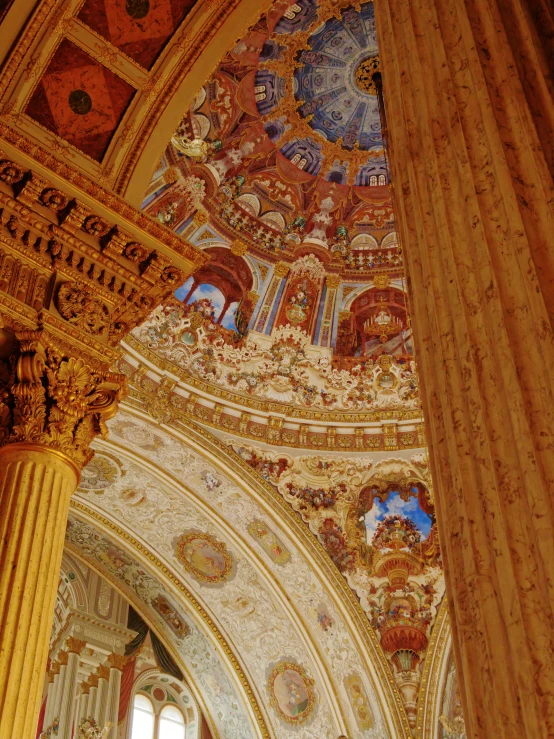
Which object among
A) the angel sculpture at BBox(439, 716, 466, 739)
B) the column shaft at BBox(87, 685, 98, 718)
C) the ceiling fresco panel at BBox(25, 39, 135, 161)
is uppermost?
the ceiling fresco panel at BBox(25, 39, 135, 161)

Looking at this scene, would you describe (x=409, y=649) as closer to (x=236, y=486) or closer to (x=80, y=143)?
(x=236, y=486)

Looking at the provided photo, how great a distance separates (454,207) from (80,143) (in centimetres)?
540

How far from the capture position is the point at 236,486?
12898mm

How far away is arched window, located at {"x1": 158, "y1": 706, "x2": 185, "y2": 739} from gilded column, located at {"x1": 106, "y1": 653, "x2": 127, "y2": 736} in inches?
34.0

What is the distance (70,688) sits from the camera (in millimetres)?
11914

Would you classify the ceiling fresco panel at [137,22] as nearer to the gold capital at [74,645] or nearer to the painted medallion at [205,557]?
the painted medallion at [205,557]

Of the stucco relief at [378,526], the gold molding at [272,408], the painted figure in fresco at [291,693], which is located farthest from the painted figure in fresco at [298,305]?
the painted figure in fresco at [291,693]

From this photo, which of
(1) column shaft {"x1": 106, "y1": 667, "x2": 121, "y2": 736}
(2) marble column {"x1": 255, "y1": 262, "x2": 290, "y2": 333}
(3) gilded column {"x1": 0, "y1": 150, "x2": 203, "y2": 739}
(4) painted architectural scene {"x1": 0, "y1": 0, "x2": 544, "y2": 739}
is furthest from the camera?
(2) marble column {"x1": 255, "y1": 262, "x2": 290, "y2": 333}

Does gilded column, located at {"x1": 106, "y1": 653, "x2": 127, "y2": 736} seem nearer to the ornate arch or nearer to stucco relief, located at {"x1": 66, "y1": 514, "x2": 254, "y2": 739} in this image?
stucco relief, located at {"x1": 66, "y1": 514, "x2": 254, "y2": 739}

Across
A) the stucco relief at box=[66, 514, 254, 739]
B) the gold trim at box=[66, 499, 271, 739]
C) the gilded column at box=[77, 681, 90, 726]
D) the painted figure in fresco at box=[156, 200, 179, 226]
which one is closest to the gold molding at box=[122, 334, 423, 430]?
the painted figure in fresco at box=[156, 200, 179, 226]

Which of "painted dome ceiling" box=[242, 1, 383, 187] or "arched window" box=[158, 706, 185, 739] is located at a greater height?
"painted dome ceiling" box=[242, 1, 383, 187]

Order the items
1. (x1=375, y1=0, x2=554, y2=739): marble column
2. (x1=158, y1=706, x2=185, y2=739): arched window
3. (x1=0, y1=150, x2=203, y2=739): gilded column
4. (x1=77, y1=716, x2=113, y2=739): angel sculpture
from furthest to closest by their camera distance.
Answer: (x1=158, y1=706, x2=185, y2=739): arched window → (x1=77, y1=716, x2=113, y2=739): angel sculpture → (x1=0, y1=150, x2=203, y2=739): gilded column → (x1=375, y1=0, x2=554, y2=739): marble column

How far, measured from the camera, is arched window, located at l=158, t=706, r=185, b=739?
12719 millimetres

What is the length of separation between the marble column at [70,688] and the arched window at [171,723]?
1.52 metres
